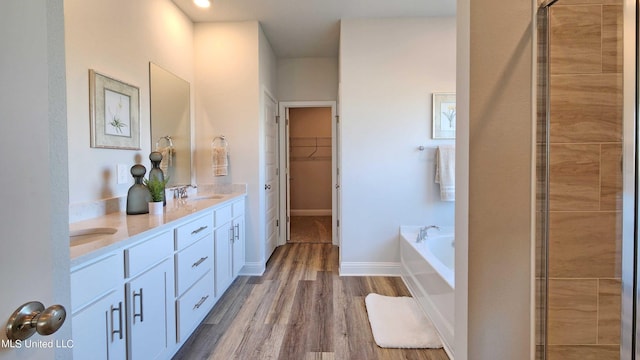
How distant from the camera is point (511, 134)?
102cm

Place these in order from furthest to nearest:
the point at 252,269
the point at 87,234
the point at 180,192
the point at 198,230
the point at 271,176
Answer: the point at 271,176 < the point at 252,269 < the point at 180,192 < the point at 198,230 < the point at 87,234

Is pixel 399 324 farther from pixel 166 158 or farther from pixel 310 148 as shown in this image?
pixel 310 148

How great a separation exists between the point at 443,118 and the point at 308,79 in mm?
1919

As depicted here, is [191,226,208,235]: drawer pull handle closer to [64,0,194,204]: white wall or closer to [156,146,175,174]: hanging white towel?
[64,0,194,204]: white wall

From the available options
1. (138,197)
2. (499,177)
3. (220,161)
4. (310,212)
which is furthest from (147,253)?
(310,212)

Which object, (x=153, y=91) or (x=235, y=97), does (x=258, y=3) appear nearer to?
(x=235, y=97)

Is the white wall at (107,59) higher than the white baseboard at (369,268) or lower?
higher

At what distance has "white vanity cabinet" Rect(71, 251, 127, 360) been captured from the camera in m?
1.06

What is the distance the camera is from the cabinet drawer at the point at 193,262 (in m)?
1.75

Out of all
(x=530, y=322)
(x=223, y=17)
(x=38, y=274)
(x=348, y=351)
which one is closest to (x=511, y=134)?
(x=530, y=322)

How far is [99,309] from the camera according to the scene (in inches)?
45.9

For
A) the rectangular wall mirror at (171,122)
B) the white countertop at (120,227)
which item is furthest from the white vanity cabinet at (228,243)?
the rectangular wall mirror at (171,122)

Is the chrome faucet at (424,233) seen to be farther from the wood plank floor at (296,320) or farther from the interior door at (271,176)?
the interior door at (271,176)

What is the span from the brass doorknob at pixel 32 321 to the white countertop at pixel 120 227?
598 mm
